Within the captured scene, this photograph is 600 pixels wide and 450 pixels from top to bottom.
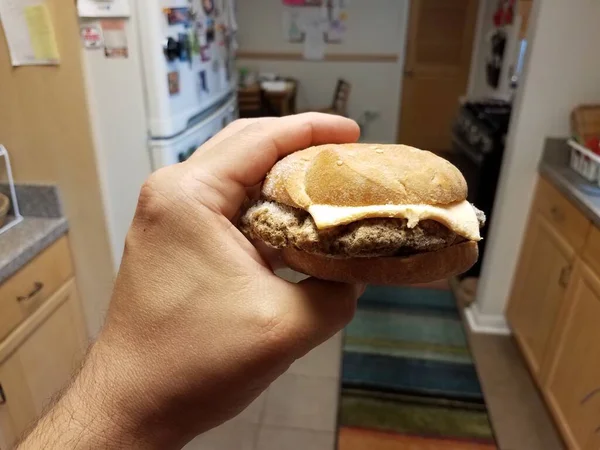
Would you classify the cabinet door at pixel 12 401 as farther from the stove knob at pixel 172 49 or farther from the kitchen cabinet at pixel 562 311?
the kitchen cabinet at pixel 562 311

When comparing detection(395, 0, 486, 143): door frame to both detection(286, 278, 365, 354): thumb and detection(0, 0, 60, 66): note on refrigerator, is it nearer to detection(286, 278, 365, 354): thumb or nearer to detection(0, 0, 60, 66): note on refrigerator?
detection(0, 0, 60, 66): note on refrigerator

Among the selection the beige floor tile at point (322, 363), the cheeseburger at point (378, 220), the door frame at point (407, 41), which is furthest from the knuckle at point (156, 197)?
the door frame at point (407, 41)

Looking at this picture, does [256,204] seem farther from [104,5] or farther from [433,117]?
[433,117]

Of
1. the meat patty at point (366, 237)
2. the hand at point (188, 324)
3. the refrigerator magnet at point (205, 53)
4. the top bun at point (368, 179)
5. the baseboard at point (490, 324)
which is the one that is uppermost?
the refrigerator magnet at point (205, 53)

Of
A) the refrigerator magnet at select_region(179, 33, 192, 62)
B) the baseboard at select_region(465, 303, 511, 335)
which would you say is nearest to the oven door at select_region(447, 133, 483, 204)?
the baseboard at select_region(465, 303, 511, 335)

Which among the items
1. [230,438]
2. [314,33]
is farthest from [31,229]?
[314,33]
